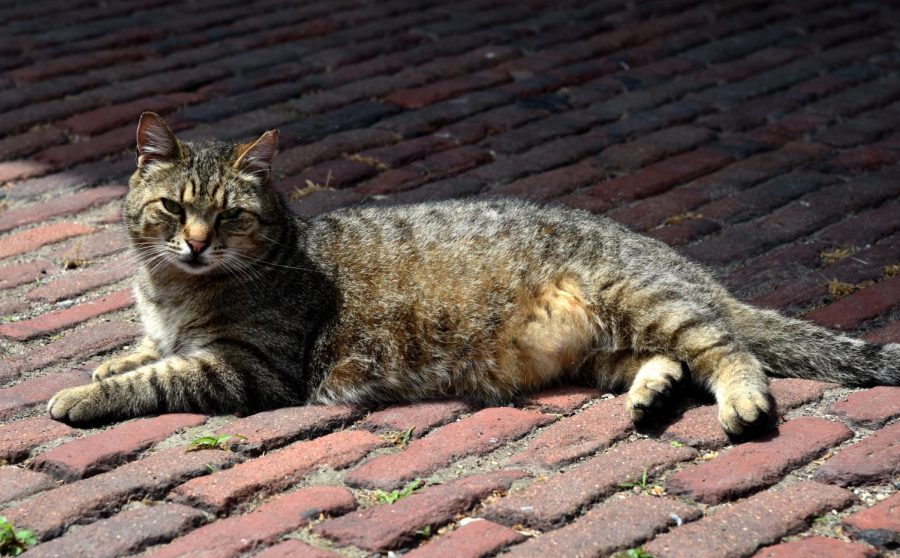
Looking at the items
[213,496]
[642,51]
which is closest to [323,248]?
[213,496]

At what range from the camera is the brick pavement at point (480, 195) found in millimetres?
3662

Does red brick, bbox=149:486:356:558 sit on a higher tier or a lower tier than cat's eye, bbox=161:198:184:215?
lower

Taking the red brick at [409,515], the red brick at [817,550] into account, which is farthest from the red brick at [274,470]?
the red brick at [817,550]

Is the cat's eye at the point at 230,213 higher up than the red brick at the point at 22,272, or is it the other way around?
the cat's eye at the point at 230,213

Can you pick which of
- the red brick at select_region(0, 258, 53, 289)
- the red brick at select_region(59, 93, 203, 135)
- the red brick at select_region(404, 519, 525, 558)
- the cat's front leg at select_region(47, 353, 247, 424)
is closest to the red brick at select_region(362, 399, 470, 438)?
the cat's front leg at select_region(47, 353, 247, 424)

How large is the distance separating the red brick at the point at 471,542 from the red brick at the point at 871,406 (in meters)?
1.48

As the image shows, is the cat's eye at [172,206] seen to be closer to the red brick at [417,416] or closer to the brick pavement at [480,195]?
the brick pavement at [480,195]

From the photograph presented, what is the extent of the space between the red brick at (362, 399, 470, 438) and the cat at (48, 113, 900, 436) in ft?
0.35

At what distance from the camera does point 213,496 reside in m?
3.76

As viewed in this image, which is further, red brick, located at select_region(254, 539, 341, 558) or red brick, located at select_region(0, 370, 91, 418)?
red brick, located at select_region(0, 370, 91, 418)

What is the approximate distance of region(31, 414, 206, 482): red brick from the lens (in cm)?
396

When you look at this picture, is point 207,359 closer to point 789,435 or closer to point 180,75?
point 789,435

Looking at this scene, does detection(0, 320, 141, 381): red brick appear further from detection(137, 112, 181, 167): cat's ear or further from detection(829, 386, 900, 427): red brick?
detection(829, 386, 900, 427): red brick

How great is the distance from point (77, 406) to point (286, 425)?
749 millimetres
